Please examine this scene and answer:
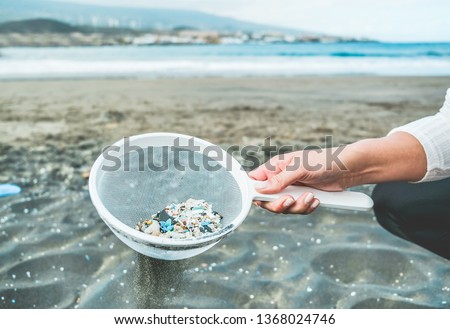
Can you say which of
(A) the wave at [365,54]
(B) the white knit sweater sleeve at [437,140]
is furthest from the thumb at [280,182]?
(A) the wave at [365,54]

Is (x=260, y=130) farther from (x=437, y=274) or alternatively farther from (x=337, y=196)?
(x=337, y=196)

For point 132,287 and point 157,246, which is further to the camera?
point 132,287

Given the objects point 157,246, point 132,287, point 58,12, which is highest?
point 58,12

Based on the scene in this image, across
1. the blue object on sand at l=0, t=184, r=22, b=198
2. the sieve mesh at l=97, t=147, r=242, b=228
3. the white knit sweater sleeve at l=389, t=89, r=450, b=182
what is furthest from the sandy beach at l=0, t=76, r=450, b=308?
the white knit sweater sleeve at l=389, t=89, r=450, b=182

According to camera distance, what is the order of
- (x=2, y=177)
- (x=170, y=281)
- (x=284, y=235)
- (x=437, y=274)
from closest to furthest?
(x=170, y=281)
(x=437, y=274)
(x=284, y=235)
(x=2, y=177)

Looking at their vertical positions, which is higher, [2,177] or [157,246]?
[157,246]

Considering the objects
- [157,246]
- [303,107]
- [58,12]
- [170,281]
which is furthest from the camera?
[58,12]

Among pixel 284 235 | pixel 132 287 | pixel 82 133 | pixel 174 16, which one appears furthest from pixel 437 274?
pixel 174 16

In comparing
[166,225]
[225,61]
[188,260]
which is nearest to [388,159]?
[166,225]
